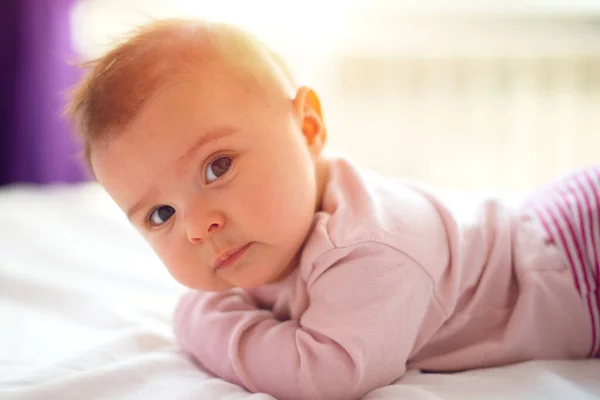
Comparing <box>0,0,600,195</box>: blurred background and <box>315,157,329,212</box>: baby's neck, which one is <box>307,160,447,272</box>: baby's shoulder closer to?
<box>315,157,329,212</box>: baby's neck

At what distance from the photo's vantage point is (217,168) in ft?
2.43

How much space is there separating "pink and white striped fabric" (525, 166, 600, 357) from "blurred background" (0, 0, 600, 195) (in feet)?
3.94

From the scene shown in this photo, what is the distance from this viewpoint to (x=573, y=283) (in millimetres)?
844

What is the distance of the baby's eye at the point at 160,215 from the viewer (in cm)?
78

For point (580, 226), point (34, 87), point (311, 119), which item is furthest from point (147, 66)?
point (34, 87)

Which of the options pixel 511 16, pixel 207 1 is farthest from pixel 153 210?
pixel 511 16

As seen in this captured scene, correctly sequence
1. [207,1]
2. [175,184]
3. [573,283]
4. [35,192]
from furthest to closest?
[207,1], [35,192], [573,283], [175,184]

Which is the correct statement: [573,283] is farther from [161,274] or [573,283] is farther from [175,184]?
[161,274]

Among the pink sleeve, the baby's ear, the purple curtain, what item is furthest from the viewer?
the purple curtain

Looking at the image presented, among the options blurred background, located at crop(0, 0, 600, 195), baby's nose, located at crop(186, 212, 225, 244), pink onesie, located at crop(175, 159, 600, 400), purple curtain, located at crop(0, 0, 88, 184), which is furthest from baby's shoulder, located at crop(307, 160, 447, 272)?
purple curtain, located at crop(0, 0, 88, 184)

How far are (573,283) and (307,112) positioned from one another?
0.42 metres

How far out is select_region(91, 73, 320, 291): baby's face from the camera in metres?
0.72

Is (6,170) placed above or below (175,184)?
above

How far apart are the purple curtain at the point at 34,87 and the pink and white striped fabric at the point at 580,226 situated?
160 centimetres
